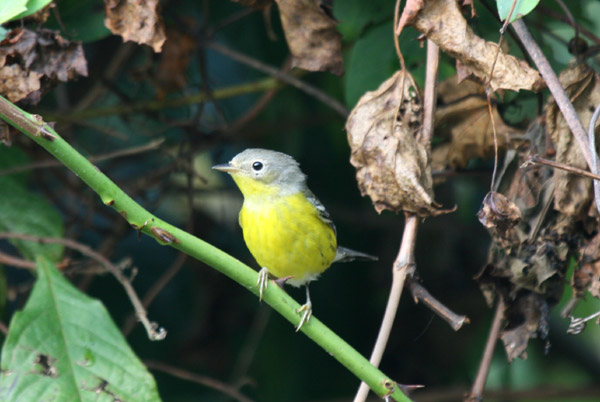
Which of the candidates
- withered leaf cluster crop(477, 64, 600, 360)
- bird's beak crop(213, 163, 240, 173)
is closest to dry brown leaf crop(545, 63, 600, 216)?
withered leaf cluster crop(477, 64, 600, 360)

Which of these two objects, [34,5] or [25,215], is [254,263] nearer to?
[25,215]

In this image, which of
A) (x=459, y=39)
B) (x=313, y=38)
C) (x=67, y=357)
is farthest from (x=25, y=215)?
(x=459, y=39)

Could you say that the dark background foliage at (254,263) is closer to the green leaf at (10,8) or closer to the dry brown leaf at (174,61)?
the dry brown leaf at (174,61)

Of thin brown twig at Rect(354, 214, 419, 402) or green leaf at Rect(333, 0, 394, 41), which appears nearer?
thin brown twig at Rect(354, 214, 419, 402)

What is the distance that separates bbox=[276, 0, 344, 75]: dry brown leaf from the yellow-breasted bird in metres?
0.81

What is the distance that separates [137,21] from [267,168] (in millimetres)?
1056

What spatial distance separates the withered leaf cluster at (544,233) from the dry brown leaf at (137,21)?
4.14ft

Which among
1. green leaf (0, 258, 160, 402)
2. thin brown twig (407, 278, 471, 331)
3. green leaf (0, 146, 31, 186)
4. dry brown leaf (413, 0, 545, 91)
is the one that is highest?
dry brown leaf (413, 0, 545, 91)

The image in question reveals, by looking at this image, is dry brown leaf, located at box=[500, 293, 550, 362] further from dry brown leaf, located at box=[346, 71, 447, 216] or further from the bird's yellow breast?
the bird's yellow breast

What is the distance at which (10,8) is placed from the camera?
81.5 inches

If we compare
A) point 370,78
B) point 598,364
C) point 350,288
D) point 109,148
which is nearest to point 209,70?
point 109,148

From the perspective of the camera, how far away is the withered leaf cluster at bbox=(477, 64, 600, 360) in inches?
92.6

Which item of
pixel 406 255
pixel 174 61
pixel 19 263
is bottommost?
pixel 19 263

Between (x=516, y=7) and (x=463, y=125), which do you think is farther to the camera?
(x=463, y=125)
